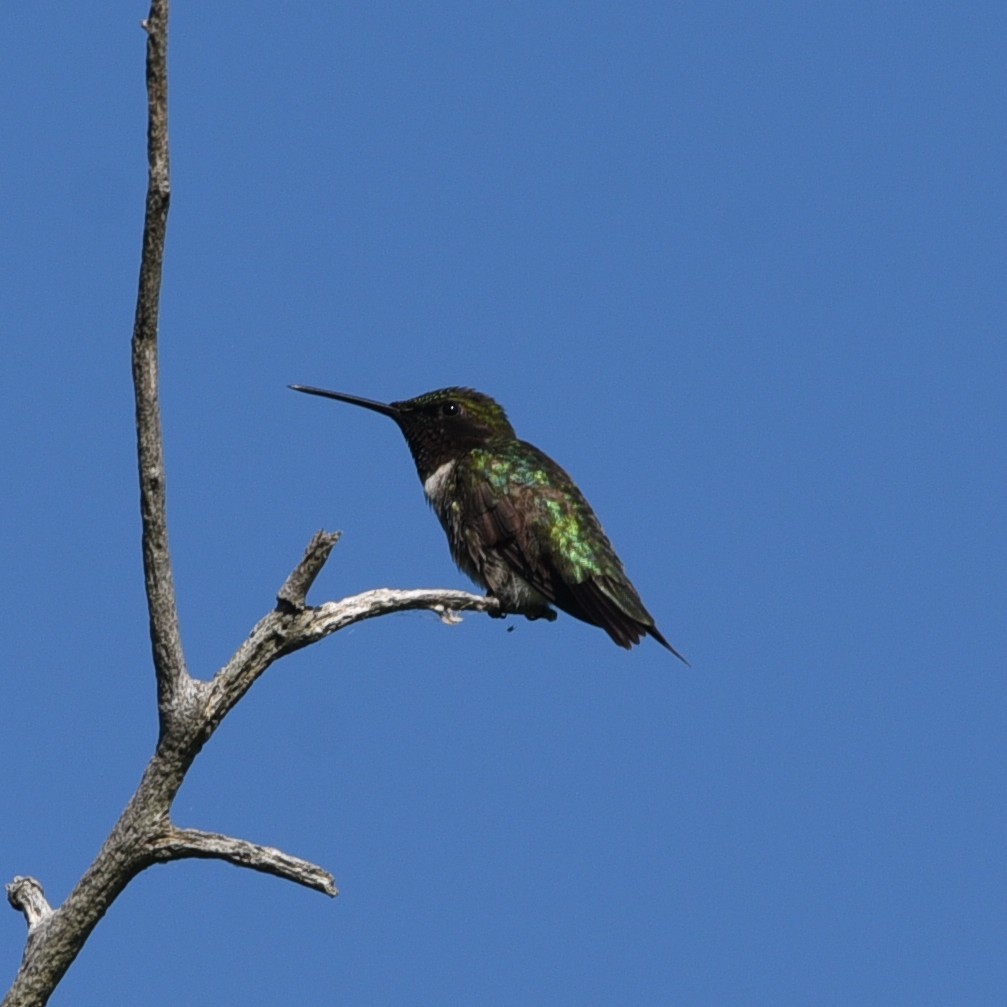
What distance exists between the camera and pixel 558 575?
9539 millimetres

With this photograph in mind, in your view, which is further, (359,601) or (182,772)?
(359,601)

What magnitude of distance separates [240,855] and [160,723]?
55 cm

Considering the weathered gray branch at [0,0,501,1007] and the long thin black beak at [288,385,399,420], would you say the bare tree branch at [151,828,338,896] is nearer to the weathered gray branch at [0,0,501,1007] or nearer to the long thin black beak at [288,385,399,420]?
the weathered gray branch at [0,0,501,1007]

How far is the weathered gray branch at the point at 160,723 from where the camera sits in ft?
16.2

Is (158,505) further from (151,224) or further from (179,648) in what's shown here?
(151,224)

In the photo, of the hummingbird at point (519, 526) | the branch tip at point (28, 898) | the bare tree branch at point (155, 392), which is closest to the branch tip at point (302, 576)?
the bare tree branch at point (155, 392)

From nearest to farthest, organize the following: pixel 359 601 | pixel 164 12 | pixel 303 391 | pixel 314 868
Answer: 1. pixel 164 12
2. pixel 314 868
3. pixel 359 601
4. pixel 303 391

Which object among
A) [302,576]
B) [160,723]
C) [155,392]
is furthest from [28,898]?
[155,392]

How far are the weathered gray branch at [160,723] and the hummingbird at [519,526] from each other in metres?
4.01

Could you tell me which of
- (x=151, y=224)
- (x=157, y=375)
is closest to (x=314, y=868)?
(x=157, y=375)

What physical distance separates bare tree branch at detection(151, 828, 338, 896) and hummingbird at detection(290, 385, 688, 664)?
425 centimetres

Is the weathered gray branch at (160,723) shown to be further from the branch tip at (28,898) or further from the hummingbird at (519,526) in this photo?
the hummingbird at (519,526)

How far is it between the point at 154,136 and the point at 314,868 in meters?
2.43

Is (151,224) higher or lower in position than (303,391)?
lower
